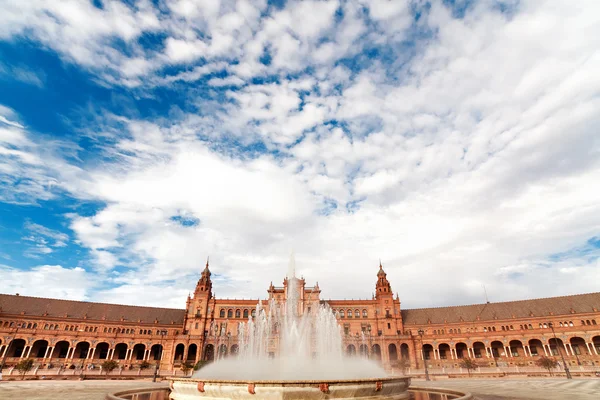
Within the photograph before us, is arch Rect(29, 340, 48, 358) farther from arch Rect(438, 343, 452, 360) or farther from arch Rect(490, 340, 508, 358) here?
arch Rect(490, 340, 508, 358)

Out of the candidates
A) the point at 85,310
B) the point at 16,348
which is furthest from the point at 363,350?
the point at 16,348

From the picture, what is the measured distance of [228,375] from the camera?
21.6m

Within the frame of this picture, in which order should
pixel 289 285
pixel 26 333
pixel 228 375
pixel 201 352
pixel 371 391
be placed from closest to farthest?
pixel 371 391, pixel 228 375, pixel 26 333, pixel 201 352, pixel 289 285

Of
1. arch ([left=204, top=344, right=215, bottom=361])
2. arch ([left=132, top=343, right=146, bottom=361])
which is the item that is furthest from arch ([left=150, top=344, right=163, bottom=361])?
arch ([left=204, top=344, right=215, bottom=361])

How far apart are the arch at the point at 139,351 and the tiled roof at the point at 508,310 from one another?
188ft

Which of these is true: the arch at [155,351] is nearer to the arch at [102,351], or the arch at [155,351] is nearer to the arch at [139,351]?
the arch at [139,351]

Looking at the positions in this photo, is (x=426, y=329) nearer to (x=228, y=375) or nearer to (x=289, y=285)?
(x=289, y=285)

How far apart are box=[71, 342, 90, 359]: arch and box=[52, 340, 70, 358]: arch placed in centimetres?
166

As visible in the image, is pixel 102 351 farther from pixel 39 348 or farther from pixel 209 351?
pixel 209 351

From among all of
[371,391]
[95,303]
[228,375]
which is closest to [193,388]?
[371,391]

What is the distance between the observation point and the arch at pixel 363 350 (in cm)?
6750

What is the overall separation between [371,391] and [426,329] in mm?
65268

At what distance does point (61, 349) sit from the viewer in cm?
6556

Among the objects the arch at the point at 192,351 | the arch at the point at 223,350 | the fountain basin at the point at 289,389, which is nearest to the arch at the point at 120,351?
the arch at the point at 192,351
